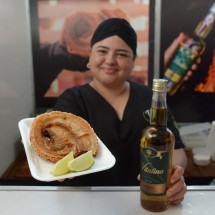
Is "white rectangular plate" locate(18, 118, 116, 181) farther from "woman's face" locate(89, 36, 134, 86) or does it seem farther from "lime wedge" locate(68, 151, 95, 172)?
"woman's face" locate(89, 36, 134, 86)

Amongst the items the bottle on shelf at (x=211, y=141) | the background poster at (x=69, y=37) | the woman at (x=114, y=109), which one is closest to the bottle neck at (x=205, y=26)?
the background poster at (x=69, y=37)

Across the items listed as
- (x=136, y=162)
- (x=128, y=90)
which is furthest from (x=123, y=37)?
(x=136, y=162)

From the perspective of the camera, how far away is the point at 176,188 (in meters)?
0.62

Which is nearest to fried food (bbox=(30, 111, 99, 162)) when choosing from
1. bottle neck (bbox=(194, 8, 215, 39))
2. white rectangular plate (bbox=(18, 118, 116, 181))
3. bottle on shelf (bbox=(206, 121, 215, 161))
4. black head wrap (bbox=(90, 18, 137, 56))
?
white rectangular plate (bbox=(18, 118, 116, 181))

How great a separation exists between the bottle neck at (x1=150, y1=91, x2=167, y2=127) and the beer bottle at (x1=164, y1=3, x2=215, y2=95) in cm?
131

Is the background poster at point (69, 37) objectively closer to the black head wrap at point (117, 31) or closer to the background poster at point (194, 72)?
the background poster at point (194, 72)

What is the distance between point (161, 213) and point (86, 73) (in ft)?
4.69

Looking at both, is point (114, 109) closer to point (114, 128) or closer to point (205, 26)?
point (114, 128)

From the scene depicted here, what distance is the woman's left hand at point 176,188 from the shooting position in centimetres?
61

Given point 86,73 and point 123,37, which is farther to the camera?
point 86,73

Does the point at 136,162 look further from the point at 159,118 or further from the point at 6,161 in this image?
the point at 6,161

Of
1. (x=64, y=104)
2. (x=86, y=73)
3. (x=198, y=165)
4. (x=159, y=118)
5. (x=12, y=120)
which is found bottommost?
(x=198, y=165)

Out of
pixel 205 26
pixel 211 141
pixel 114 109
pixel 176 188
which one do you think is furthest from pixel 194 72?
pixel 176 188

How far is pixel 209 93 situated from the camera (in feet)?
6.30
